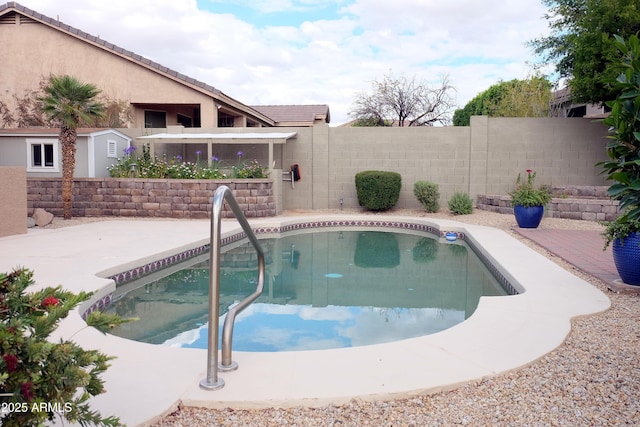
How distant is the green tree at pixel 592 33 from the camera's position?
1171cm

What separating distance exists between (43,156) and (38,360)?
45.2ft

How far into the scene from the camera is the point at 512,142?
47.8ft

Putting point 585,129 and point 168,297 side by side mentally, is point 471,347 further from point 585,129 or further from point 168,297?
point 585,129

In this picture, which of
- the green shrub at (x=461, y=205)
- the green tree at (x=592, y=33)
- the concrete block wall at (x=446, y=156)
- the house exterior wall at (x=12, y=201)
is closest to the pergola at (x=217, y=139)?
the concrete block wall at (x=446, y=156)

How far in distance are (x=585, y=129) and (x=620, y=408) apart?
42.9ft

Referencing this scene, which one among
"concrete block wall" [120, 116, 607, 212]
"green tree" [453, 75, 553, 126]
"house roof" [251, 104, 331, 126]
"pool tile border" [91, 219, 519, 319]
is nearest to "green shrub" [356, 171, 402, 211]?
"concrete block wall" [120, 116, 607, 212]

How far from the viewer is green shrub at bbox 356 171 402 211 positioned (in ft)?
47.0

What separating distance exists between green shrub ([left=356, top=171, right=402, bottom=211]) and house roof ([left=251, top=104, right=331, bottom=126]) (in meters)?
13.4

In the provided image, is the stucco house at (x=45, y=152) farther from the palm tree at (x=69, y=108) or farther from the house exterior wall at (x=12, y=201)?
the house exterior wall at (x=12, y=201)

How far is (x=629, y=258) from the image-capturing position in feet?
19.4

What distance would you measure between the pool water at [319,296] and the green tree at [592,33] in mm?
5466

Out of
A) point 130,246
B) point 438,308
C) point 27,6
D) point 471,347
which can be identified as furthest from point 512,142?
point 27,6

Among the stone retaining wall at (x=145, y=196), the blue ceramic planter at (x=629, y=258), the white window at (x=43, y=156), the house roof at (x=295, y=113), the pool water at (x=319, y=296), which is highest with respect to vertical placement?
the house roof at (x=295, y=113)

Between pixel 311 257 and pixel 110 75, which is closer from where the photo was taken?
pixel 311 257
